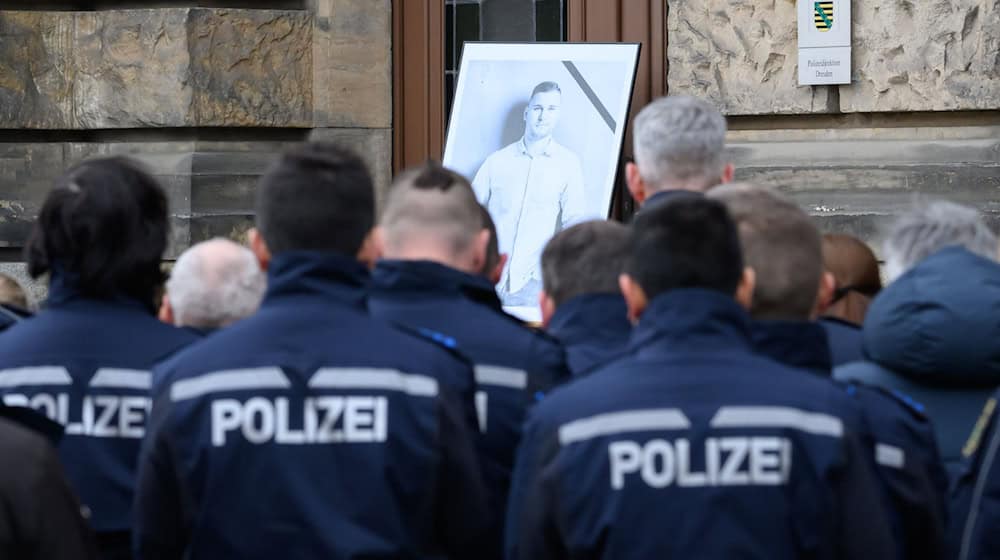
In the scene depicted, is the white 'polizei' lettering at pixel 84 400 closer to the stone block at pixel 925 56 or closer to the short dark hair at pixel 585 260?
the short dark hair at pixel 585 260

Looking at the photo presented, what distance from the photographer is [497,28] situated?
695 cm

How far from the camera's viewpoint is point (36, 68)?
7.07 m

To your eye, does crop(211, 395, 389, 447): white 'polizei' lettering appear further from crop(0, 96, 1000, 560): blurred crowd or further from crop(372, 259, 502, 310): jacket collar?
crop(372, 259, 502, 310): jacket collar

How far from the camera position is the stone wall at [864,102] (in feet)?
19.7

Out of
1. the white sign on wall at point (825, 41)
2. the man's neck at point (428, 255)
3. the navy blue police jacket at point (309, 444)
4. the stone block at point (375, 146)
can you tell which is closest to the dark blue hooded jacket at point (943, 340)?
the man's neck at point (428, 255)

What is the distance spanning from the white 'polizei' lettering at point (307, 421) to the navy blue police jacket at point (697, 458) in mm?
261

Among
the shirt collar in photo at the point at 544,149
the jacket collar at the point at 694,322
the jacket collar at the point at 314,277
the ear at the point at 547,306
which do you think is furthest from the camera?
the shirt collar in photo at the point at 544,149

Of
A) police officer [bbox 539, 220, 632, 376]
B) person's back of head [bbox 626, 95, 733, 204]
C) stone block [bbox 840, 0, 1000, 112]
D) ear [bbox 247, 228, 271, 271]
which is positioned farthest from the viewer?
stone block [bbox 840, 0, 1000, 112]

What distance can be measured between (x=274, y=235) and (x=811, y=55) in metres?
3.78

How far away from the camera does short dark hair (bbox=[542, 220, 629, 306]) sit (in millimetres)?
3348

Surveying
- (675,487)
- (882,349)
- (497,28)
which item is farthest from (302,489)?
(497,28)

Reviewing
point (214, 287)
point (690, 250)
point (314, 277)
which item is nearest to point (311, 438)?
point (314, 277)

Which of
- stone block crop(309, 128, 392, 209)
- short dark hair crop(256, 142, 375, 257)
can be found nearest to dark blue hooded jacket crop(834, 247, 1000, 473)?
short dark hair crop(256, 142, 375, 257)

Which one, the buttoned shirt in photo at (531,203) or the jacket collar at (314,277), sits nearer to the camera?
the jacket collar at (314,277)
